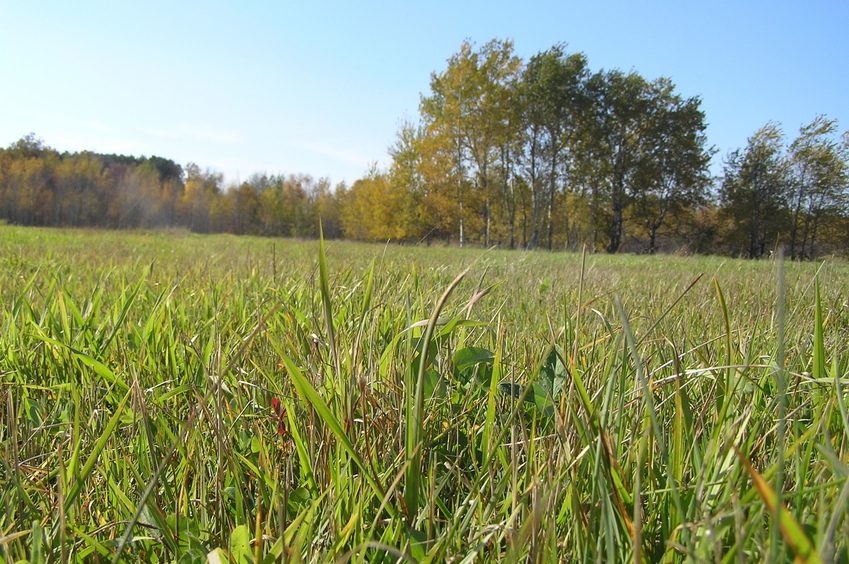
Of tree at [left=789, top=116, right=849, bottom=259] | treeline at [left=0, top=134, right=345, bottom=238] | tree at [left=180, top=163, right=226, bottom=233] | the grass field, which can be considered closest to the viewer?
the grass field

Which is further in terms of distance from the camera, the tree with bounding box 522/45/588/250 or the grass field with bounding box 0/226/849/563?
the tree with bounding box 522/45/588/250

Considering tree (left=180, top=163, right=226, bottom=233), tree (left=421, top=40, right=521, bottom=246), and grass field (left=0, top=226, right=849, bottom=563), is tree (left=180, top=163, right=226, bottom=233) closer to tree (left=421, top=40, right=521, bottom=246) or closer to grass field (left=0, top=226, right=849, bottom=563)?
tree (left=421, top=40, right=521, bottom=246)

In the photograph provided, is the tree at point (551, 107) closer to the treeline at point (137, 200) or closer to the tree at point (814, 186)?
the tree at point (814, 186)

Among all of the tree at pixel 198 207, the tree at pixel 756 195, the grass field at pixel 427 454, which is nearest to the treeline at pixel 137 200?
the tree at pixel 198 207

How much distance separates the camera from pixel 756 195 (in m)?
28.1

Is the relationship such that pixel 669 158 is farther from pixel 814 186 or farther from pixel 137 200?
pixel 137 200

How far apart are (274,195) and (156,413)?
181 feet

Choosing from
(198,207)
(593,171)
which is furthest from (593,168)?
(198,207)

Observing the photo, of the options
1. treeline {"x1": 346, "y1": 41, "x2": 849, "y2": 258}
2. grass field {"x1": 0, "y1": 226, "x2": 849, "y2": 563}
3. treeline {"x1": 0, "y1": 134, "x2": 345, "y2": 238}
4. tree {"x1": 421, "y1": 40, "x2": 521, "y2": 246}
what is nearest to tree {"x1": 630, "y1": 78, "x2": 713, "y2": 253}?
treeline {"x1": 346, "y1": 41, "x2": 849, "y2": 258}

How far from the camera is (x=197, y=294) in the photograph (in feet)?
7.35

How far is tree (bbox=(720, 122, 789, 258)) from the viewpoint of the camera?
26906mm

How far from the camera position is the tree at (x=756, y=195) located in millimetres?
26906

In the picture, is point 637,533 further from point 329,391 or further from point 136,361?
point 136,361

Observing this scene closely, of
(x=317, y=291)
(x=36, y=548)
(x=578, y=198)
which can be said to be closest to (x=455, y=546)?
(x=36, y=548)
